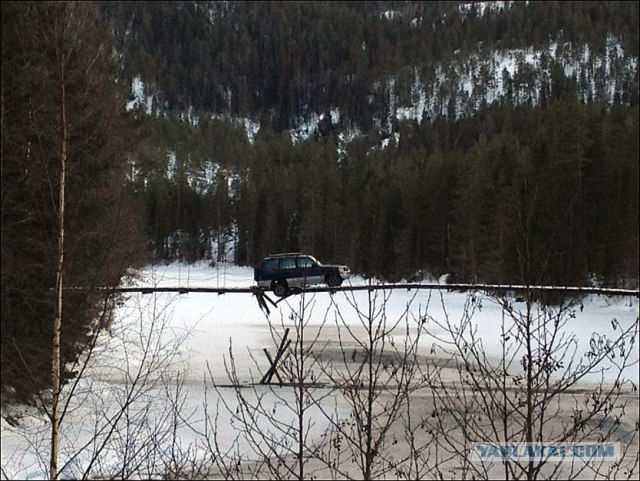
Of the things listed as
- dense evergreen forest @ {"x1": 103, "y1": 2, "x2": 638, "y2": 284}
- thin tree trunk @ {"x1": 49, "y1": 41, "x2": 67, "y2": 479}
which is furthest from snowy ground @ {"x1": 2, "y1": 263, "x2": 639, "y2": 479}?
thin tree trunk @ {"x1": 49, "y1": 41, "x2": 67, "y2": 479}

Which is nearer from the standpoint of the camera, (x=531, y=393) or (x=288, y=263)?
(x=531, y=393)

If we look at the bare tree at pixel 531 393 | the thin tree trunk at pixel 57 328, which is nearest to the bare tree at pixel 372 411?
the bare tree at pixel 531 393

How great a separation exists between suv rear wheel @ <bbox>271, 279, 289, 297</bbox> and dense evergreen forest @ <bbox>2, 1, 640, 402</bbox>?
11.9ft

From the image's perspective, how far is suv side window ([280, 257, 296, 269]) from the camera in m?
30.6

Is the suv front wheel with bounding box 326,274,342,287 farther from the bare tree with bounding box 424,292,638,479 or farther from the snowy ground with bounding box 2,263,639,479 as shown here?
the bare tree with bounding box 424,292,638,479

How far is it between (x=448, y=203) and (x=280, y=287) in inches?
1174

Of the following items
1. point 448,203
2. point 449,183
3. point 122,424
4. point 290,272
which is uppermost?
point 449,183

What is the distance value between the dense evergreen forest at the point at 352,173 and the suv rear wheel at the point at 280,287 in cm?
363

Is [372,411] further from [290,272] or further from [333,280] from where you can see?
[333,280]

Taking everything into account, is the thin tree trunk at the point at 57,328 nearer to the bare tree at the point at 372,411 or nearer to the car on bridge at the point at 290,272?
the bare tree at the point at 372,411

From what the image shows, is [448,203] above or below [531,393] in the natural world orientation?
above

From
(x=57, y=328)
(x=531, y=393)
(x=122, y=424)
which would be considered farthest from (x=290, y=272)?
(x=531, y=393)

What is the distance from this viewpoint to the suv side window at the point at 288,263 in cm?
3064

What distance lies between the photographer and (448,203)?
56844 mm
